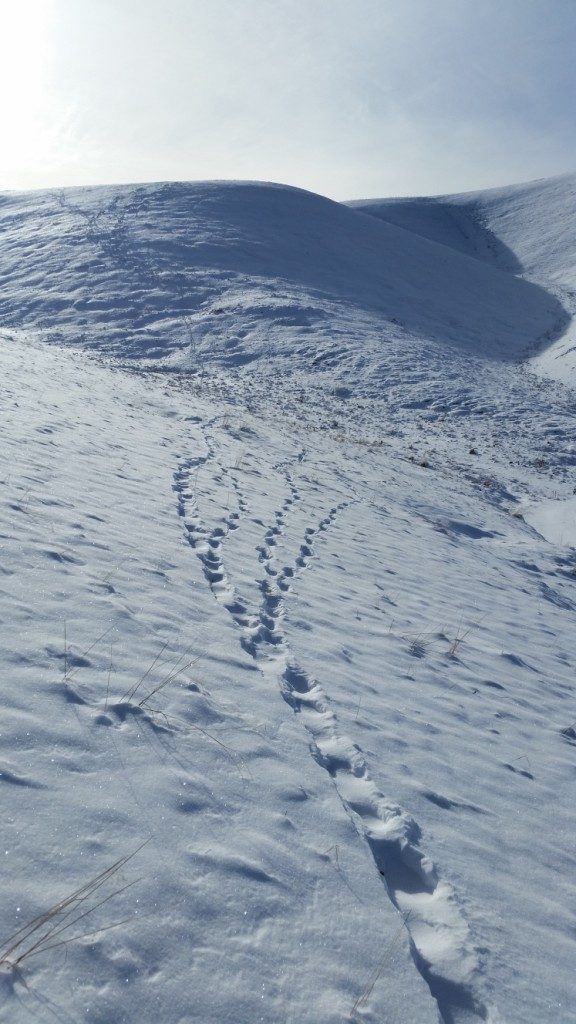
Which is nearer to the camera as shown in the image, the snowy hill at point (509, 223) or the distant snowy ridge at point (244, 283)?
the distant snowy ridge at point (244, 283)

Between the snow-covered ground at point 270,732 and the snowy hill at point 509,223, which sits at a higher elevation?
the snowy hill at point 509,223

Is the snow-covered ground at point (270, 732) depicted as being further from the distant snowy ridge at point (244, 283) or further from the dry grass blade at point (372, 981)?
the distant snowy ridge at point (244, 283)

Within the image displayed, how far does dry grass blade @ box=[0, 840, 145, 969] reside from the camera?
2.42m

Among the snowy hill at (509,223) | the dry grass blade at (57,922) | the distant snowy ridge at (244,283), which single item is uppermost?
the snowy hill at (509,223)

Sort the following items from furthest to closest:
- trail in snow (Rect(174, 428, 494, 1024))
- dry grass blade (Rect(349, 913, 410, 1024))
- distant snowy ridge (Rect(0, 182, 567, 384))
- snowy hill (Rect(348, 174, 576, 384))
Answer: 1. snowy hill (Rect(348, 174, 576, 384))
2. distant snowy ridge (Rect(0, 182, 567, 384))
3. trail in snow (Rect(174, 428, 494, 1024))
4. dry grass blade (Rect(349, 913, 410, 1024))

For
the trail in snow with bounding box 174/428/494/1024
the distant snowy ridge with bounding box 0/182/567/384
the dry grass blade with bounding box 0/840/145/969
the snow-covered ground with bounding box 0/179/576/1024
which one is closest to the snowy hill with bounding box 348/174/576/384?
the distant snowy ridge with bounding box 0/182/567/384

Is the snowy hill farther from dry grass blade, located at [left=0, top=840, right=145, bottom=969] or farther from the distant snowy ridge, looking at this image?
dry grass blade, located at [left=0, top=840, right=145, bottom=969]

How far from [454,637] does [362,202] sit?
295 ft

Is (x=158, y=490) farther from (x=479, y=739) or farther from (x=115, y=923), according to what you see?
(x=115, y=923)

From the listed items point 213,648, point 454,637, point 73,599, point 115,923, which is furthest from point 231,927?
point 454,637

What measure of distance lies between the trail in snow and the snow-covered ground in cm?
2

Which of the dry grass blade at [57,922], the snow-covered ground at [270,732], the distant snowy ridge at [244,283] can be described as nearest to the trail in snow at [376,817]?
the snow-covered ground at [270,732]

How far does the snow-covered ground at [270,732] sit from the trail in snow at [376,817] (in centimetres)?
2

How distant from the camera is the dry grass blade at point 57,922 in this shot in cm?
242
